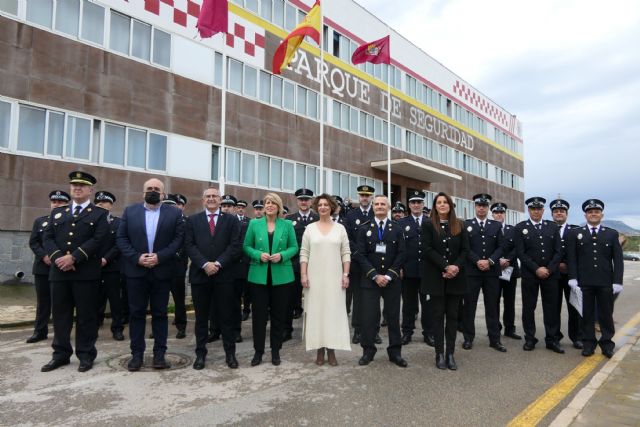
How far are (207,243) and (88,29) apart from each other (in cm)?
1039

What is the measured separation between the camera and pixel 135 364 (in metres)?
5.14

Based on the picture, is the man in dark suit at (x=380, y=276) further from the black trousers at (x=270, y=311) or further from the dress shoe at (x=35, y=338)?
the dress shoe at (x=35, y=338)

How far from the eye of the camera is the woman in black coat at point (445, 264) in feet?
18.4

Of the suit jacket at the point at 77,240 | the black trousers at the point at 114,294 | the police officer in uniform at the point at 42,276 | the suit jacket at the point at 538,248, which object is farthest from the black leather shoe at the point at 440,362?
the police officer in uniform at the point at 42,276

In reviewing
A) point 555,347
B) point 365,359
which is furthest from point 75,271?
point 555,347

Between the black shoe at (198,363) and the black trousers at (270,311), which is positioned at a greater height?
the black trousers at (270,311)

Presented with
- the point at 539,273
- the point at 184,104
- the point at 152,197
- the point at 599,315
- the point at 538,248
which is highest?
the point at 184,104

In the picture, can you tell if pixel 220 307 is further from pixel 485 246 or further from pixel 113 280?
pixel 485 246

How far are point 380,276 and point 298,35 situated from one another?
10.5 metres

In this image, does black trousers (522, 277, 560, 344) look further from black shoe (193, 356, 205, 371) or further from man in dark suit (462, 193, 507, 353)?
black shoe (193, 356, 205, 371)

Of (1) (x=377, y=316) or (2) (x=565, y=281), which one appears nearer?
(1) (x=377, y=316)

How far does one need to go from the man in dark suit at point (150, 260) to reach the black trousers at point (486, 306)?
381 centimetres

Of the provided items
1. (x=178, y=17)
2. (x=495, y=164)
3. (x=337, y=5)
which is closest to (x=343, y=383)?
(x=178, y=17)

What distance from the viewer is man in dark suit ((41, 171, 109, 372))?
17.4 feet
